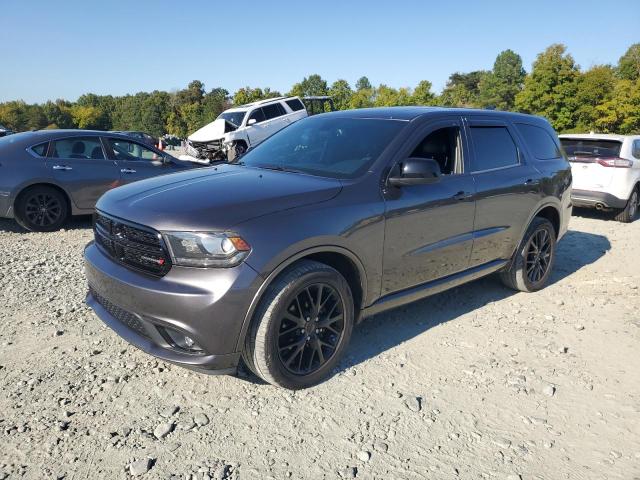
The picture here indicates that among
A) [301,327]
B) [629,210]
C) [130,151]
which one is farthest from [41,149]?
[629,210]

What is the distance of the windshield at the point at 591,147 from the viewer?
904 centimetres

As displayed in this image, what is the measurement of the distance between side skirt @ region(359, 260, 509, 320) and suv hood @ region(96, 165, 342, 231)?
2.96 ft

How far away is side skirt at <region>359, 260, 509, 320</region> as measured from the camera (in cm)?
346

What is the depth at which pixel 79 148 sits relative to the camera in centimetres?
728

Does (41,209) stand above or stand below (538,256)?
above

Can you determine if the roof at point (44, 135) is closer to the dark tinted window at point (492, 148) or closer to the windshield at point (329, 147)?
the windshield at point (329, 147)

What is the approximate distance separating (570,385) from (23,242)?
21.5ft

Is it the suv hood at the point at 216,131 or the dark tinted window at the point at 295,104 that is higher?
the dark tinted window at the point at 295,104

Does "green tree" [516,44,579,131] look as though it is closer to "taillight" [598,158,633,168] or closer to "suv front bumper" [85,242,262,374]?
"taillight" [598,158,633,168]

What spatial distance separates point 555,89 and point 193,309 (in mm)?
41398

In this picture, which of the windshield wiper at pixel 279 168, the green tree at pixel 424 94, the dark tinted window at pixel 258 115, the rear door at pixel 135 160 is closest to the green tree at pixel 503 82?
the green tree at pixel 424 94

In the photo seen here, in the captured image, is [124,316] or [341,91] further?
[341,91]

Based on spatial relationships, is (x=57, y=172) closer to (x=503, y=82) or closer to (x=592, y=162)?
(x=592, y=162)

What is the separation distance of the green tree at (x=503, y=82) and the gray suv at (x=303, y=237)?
61.7 m
